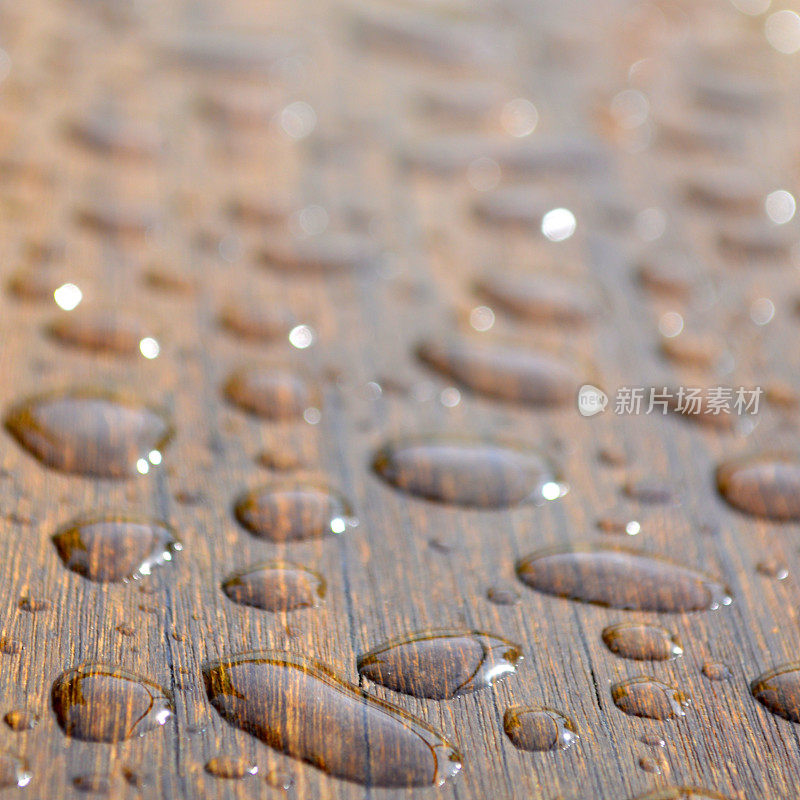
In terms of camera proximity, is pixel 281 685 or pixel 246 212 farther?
pixel 246 212

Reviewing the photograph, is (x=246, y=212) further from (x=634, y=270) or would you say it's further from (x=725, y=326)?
(x=725, y=326)

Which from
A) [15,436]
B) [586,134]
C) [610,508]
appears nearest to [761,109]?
[586,134]

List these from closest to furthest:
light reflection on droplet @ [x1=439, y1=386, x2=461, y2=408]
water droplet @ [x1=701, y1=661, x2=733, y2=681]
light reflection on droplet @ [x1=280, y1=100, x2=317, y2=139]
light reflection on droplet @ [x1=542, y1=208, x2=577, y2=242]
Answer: water droplet @ [x1=701, y1=661, x2=733, y2=681] → light reflection on droplet @ [x1=439, y1=386, x2=461, y2=408] → light reflection on droplet @ [x1=542, y1=208, x2=577, y2=242] → light reflection on droplet @ [x1=280, y1=100, x2=317, y2=139]

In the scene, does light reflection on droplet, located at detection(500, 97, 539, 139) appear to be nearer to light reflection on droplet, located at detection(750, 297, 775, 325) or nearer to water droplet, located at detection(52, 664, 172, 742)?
light reflection on droplet, located at detection(750, 297, 775, 325)

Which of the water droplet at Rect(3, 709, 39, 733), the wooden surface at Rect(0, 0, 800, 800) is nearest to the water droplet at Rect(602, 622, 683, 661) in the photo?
the wooden surface at Rect(0, 0, 800, 800)

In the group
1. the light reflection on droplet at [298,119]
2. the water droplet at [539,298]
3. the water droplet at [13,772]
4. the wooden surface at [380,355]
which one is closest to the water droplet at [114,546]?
the wooden surface at [380,355]

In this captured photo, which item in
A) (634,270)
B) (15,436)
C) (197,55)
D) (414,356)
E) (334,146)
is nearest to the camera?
(15,436)

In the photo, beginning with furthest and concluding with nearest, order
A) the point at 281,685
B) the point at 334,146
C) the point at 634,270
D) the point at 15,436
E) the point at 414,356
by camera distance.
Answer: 1. the point at 334,146
2. the point at 634,270
3. the point at 414,356
4. the point at 15,436
5. the point at 281,685
